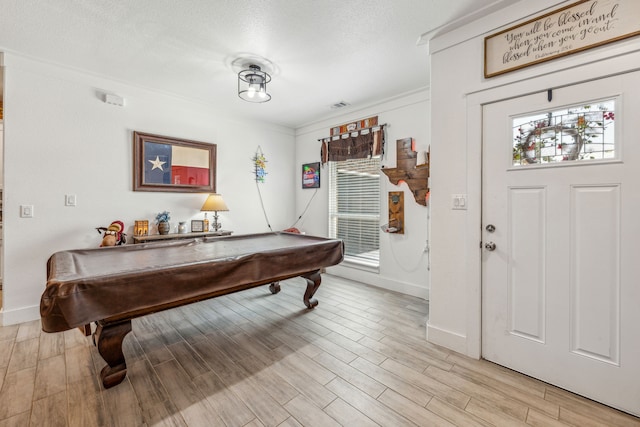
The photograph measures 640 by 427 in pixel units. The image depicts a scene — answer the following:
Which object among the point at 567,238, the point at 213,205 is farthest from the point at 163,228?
the point at 567,238

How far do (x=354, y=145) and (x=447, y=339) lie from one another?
9.45 feet

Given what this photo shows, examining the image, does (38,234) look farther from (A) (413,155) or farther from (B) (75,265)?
(A) (413,155)

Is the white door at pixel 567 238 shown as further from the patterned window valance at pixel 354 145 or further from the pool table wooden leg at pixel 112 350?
the pool table wooden leg at pixel 112 350

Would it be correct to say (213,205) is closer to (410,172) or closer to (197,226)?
(197,226)

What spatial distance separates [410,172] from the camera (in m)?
3.50

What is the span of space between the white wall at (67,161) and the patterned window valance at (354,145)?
1931 mm

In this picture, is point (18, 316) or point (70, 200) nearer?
point (18, 316)

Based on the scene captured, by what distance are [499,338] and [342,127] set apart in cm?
343

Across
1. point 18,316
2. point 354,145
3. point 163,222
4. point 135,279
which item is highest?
point 354,145

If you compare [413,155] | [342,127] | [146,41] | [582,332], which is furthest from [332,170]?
[582,332]

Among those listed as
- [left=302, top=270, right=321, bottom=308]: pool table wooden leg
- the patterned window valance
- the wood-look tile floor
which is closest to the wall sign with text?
the patterned window valance

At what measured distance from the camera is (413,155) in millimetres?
3479

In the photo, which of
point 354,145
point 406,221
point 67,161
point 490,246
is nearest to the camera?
point 490,246

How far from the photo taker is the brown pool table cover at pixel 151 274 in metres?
1.37
